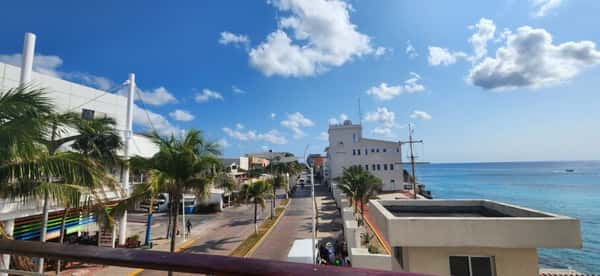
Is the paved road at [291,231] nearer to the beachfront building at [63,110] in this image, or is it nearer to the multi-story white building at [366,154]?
the beachfront building at [63,110]

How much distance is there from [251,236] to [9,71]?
638 inches

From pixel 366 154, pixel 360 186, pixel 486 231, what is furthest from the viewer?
pixel 366 154

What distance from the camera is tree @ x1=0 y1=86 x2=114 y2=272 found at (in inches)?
173

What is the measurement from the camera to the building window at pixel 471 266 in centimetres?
686

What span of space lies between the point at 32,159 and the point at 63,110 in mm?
10339

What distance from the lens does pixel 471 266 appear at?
6953 millimetres

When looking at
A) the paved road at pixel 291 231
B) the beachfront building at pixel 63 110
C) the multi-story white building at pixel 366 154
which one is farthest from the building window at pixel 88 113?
the multi-story white building at pixel 366 154

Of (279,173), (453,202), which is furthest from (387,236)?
(279,173)

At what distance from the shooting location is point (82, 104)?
50.7 feet

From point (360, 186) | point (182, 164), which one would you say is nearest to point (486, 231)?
point (182, 164)

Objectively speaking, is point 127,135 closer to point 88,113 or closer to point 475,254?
point 88,113

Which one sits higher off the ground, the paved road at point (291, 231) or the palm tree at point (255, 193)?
the palm tree at point (255, 193)

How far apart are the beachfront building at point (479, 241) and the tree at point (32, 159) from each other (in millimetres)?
7487

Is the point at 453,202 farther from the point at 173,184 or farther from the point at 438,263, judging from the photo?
the point at 173,184
